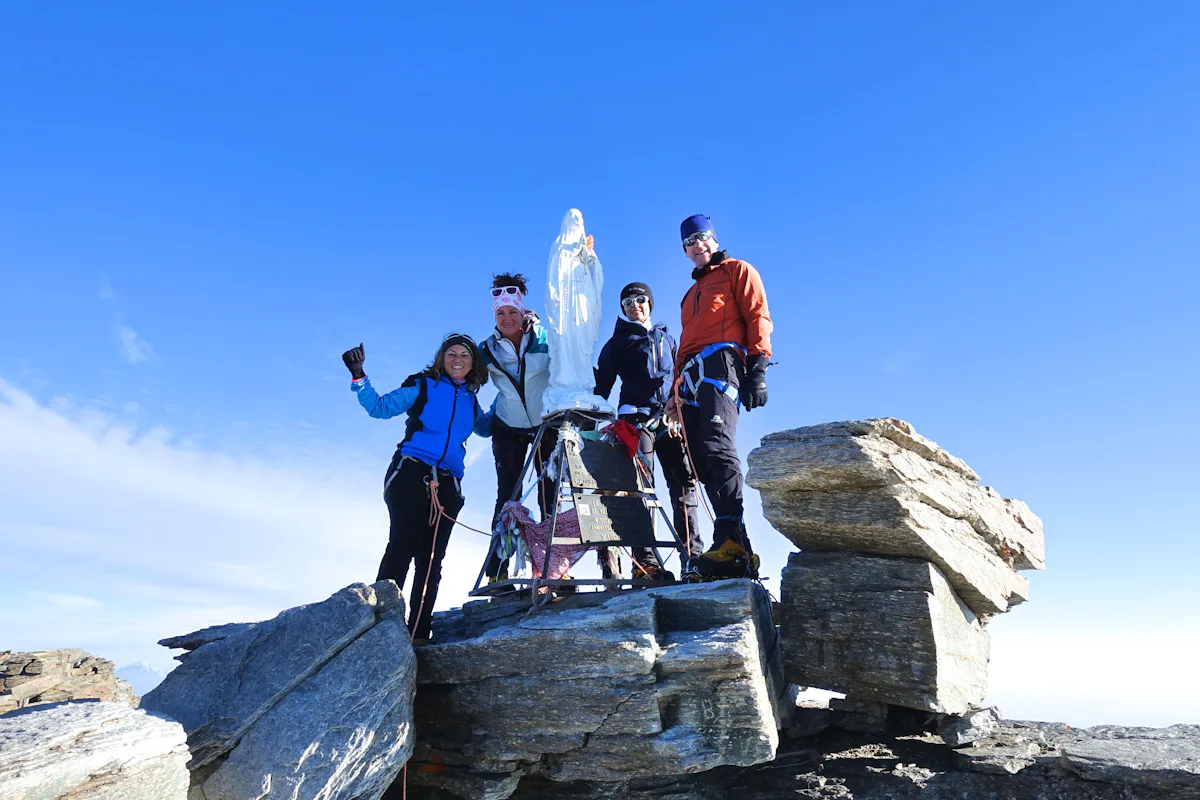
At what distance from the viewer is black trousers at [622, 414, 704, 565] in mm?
9695

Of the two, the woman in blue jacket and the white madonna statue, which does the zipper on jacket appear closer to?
the woman in blue jacket

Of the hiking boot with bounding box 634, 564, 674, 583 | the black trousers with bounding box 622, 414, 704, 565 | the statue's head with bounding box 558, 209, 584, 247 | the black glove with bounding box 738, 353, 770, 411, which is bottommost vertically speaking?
the hiking boot with bounding box 634, 564, 674, 583

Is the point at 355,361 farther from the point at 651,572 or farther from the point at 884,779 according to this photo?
the point at 884,779

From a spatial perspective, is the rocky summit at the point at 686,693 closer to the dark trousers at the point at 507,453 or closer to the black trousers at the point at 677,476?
the black trousers at the point at 677,476

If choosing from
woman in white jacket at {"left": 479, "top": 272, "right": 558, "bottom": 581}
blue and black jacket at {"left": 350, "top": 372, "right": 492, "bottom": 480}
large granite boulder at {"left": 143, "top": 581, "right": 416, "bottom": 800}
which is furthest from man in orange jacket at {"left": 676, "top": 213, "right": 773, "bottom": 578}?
large granite boulder at {"left": 143, "top": 581, "right": 416, "bottom": 800}

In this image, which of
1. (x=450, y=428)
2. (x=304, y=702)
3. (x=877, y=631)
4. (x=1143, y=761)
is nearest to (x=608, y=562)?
(x=450, y=428)

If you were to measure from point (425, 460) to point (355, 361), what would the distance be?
5.65ft

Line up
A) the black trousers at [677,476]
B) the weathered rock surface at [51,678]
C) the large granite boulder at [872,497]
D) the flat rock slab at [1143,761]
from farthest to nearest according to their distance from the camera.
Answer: the weathered rock surface at [51,678] → the black trousers at [677,476] → the large granite boulder at [872,497] → the flat rock slab at [1143,761]

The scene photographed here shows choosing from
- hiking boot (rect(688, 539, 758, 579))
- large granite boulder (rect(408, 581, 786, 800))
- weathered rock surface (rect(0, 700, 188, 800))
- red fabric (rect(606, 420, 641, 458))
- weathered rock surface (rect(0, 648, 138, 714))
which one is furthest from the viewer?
weathered rock surface (rect(0, 648, 138, 714))

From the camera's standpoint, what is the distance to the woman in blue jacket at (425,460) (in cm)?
887

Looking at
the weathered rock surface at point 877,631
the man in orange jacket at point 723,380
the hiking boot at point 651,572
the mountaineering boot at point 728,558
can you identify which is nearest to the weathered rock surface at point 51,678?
the hiking boot at point 651,572

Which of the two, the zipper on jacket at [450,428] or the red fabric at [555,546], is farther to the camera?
the zipper on jacket at [450,428]

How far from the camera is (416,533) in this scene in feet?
29.3

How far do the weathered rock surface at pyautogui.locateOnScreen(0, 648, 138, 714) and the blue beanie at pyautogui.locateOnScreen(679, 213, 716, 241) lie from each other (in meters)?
19.0
